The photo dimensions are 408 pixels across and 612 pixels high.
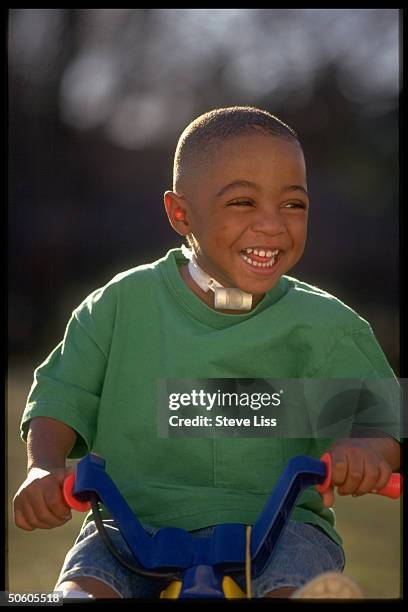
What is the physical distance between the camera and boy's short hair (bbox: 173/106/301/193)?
2357mm

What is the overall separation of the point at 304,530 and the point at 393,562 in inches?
45.8

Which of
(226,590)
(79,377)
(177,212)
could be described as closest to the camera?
(226,590)

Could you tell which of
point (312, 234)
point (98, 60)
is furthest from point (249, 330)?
point (312, 234)

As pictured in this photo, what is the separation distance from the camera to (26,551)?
11.0ft

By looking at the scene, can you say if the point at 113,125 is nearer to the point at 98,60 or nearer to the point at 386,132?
the point at 98,60

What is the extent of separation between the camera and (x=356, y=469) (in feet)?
6.70

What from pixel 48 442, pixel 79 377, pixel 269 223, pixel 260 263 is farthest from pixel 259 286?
pixel 48 442

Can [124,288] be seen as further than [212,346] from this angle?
Yes

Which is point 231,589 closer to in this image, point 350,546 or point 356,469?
point 356,469

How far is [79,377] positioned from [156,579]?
53 cm

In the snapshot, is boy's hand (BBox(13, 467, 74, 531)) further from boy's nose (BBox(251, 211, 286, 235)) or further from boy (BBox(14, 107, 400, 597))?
boy's nose (BBox(251, 211, 286, 235))

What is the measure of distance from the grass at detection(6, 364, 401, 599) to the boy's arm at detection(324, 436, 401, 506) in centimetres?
66

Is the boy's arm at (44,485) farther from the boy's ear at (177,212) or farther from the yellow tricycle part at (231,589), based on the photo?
the boy's ear at (177,212)

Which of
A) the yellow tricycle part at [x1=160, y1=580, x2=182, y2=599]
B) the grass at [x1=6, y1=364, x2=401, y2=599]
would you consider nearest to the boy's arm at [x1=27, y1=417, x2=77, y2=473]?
the yellow tricycle part at [x1=160, y1=580, x2=182, y2=599]
